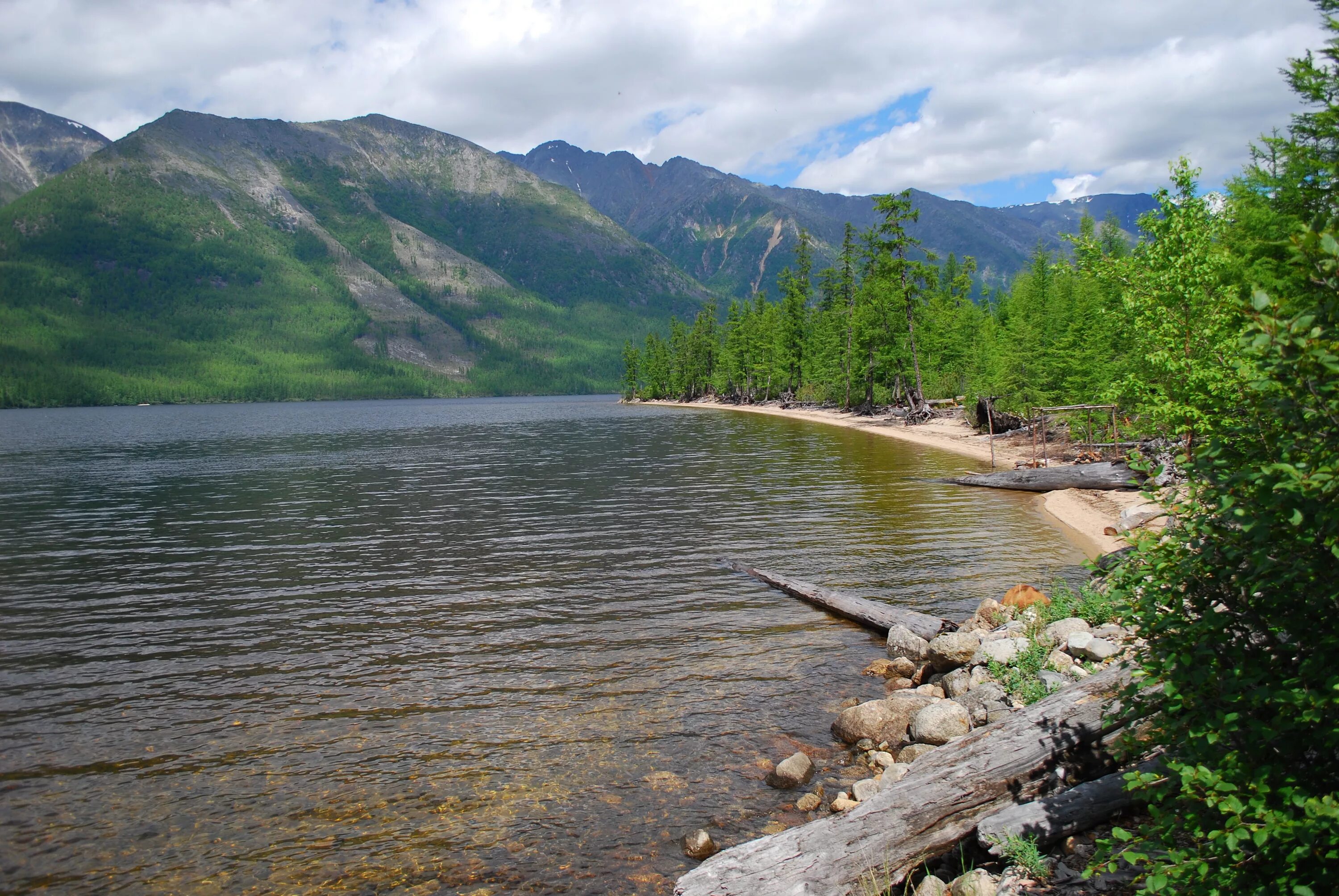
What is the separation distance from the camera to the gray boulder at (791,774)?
1043 cm

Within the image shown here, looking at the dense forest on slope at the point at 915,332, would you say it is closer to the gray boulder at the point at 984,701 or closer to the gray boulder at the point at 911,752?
the gray boulder at the point at 984,701

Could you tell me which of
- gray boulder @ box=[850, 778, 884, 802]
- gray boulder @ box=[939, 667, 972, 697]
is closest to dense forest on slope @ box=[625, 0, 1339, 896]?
gray boulder @ box=[850, 778, 884, 802]

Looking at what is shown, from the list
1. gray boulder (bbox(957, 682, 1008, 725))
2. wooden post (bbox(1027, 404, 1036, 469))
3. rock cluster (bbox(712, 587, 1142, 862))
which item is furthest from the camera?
wooden post (bbox(1027, 404, 1036, 469))

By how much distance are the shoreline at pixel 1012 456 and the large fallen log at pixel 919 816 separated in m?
1.91

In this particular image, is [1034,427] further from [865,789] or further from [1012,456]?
[865,789]

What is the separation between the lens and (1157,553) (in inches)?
204

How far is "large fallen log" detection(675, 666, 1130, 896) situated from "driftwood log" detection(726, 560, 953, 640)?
6.91m

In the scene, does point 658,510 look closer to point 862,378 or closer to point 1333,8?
point 1333,8

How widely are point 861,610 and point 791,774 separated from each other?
719cm

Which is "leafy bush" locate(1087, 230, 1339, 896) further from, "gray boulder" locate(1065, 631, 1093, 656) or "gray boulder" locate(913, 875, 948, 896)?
"gray boulder" locate(1065, 631, 1093, 656)

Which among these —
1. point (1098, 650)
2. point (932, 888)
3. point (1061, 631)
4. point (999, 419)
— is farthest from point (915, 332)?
point (932, 888)

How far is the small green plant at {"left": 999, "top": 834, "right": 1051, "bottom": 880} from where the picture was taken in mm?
6812

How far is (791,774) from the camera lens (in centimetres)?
1044

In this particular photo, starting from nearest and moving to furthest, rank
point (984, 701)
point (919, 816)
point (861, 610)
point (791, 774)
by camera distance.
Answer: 1. point (919, 816)
2. point (791, 774)
3. point (984, 701)
4. point (861, 610)
